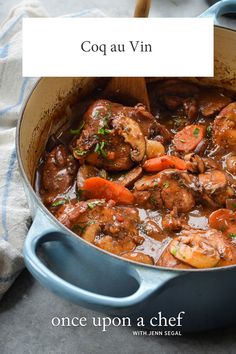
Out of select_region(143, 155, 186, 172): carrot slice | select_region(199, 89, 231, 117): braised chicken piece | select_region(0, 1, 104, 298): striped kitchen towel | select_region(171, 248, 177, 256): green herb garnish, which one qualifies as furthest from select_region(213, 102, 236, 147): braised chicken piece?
select_region(0, 1, 104, 298): striped kitchen towel

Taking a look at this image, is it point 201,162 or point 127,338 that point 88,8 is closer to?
point 201,162

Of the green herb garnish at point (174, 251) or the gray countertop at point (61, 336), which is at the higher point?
the green herb garnish at point (174, 251)

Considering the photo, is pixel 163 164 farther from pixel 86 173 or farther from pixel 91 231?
pixel 91 231

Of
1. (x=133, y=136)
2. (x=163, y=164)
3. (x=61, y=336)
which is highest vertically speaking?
(x=133, y=136)

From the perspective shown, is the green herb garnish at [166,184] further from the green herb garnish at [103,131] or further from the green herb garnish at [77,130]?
the green herb garnish at [77,130]

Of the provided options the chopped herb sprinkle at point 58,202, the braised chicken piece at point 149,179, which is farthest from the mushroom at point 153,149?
the chopped herb sprinkle at point 58,202

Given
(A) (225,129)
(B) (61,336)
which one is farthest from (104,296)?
(A) (225,129)
